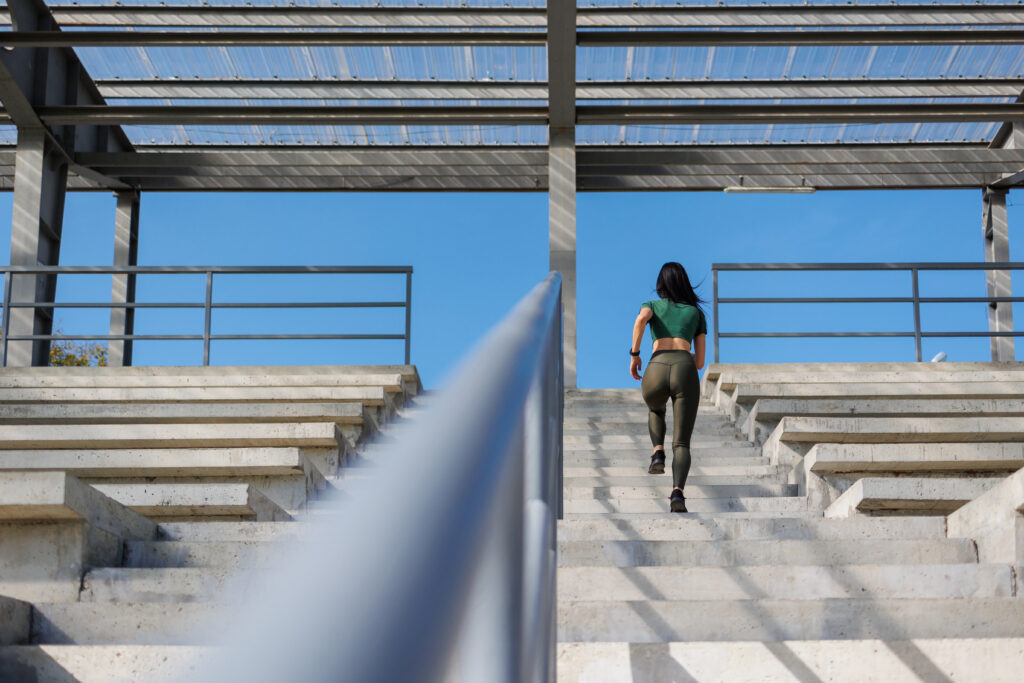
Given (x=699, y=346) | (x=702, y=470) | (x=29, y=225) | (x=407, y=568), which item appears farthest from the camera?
(x=29, y=225)

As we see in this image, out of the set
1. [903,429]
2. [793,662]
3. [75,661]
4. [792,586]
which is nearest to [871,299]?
[903,429]

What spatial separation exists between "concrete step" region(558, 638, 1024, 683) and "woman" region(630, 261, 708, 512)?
2.46m

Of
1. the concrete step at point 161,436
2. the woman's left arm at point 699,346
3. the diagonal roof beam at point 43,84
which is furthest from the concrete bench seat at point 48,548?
the diagonal roof beam at point 43,84

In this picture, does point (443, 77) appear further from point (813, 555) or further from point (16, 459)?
point (813, 555)

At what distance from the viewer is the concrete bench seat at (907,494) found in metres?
4.34

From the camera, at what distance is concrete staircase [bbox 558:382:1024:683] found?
9.08 feet

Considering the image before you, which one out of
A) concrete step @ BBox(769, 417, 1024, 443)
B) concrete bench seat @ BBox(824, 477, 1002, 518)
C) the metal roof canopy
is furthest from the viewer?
the metal roof canopy

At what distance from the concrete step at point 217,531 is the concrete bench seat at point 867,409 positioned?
140 inches

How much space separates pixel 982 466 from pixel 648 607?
2.89 m

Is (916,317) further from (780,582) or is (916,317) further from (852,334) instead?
(780,582)

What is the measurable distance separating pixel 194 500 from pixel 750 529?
196cm

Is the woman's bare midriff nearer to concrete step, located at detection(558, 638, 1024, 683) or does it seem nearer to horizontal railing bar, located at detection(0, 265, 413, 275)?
concrete step, located at detection(558, 638, 1024, 683)

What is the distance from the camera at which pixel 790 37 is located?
35.9 ft

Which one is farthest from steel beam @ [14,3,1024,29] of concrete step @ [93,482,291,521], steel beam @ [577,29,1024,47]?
concrete step @ [93,482,291,521]
